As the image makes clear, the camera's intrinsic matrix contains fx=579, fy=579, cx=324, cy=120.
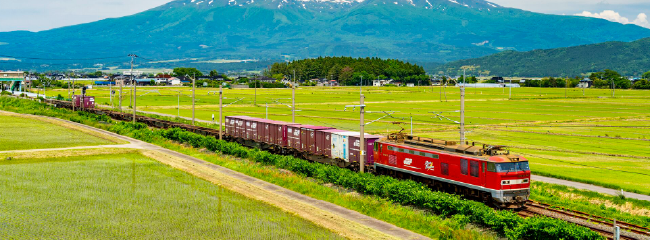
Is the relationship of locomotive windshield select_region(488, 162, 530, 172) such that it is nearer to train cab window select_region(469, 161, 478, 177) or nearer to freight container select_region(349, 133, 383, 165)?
train cab window select_region(469, 161, 478, 177)

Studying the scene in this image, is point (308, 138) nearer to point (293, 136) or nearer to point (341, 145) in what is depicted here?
point (293, 136)

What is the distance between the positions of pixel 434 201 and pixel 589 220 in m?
8.03

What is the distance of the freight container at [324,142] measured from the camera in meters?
48.6

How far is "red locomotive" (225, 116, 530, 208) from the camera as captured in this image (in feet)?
107

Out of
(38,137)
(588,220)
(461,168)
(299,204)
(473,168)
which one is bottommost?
(299,204)

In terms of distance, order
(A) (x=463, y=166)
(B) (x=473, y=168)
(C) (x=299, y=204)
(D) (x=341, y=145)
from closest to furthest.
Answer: (B) (x=473, y=168) < (A) (x=463, y=166) < (C) (x=299, y=204) < (D) (x=341, y=145)

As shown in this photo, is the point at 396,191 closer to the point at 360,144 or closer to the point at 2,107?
the point at 360,144

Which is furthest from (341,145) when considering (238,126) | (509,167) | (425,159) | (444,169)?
(238,126)

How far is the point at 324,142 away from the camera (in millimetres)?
49469

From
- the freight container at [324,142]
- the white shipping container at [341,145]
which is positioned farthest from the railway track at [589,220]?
the freight container at [324,142]

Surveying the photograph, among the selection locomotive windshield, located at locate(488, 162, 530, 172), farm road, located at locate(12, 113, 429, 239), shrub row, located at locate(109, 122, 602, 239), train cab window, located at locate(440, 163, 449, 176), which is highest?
locomotive windshield, located at locate(488, 162, 530, 172)

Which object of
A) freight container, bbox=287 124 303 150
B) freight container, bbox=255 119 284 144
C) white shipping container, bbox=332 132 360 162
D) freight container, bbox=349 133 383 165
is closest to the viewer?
freight container, bbox=349 133 383 165

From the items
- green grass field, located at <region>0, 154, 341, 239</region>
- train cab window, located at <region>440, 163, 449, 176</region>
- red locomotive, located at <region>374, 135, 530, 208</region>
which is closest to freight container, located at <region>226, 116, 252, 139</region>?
green grass field, located at <region>0, 154, 341, 239</region>

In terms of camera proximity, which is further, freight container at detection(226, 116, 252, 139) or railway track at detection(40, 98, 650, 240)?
freight container at detection(226, 116, 252, 139)
